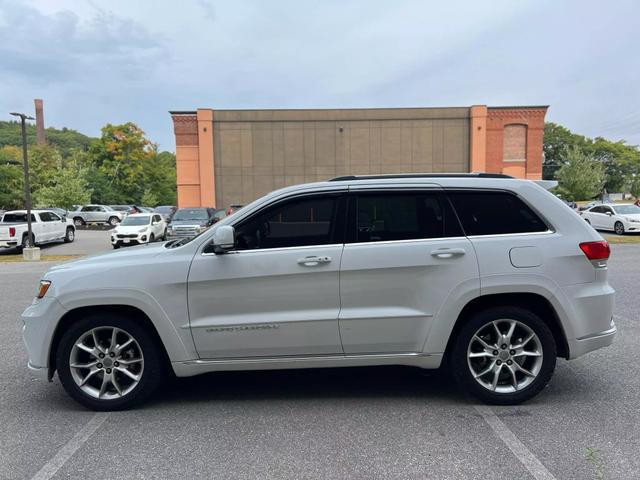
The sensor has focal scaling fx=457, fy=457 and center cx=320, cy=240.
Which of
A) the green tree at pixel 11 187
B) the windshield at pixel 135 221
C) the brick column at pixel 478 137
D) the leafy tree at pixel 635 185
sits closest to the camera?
the windshield at pixel 135 221

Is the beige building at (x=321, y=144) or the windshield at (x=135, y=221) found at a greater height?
the beige building at (x=321, y=144)

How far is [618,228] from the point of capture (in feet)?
71.8

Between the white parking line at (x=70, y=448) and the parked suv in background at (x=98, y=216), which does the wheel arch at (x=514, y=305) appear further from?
the parked suv in background at (x=98, y=216)

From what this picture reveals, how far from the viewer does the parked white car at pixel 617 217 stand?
21141mm

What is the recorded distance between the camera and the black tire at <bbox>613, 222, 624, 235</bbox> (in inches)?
852

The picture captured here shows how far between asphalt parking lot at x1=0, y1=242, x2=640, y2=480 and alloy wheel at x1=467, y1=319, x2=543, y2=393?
0.22 metres

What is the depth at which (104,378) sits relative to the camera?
3795 millimetres

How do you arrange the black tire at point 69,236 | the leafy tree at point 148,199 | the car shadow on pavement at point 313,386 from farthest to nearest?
the leafy tree at point 148,199 < the black tire at point 69,236 < the car shadow on pavement at point 313,386

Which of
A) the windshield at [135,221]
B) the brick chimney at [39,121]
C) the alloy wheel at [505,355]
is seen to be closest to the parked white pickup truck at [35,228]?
the windshield at [135,221]

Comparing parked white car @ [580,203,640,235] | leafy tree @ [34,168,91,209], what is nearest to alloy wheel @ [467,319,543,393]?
parked white car @ [580,203,640,235]

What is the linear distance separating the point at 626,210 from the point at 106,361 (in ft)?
80.5

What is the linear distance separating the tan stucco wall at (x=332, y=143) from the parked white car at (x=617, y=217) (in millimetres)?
12106

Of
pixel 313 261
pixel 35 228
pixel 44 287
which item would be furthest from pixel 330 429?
pixel 35 228

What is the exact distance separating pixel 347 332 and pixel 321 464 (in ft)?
3.42
